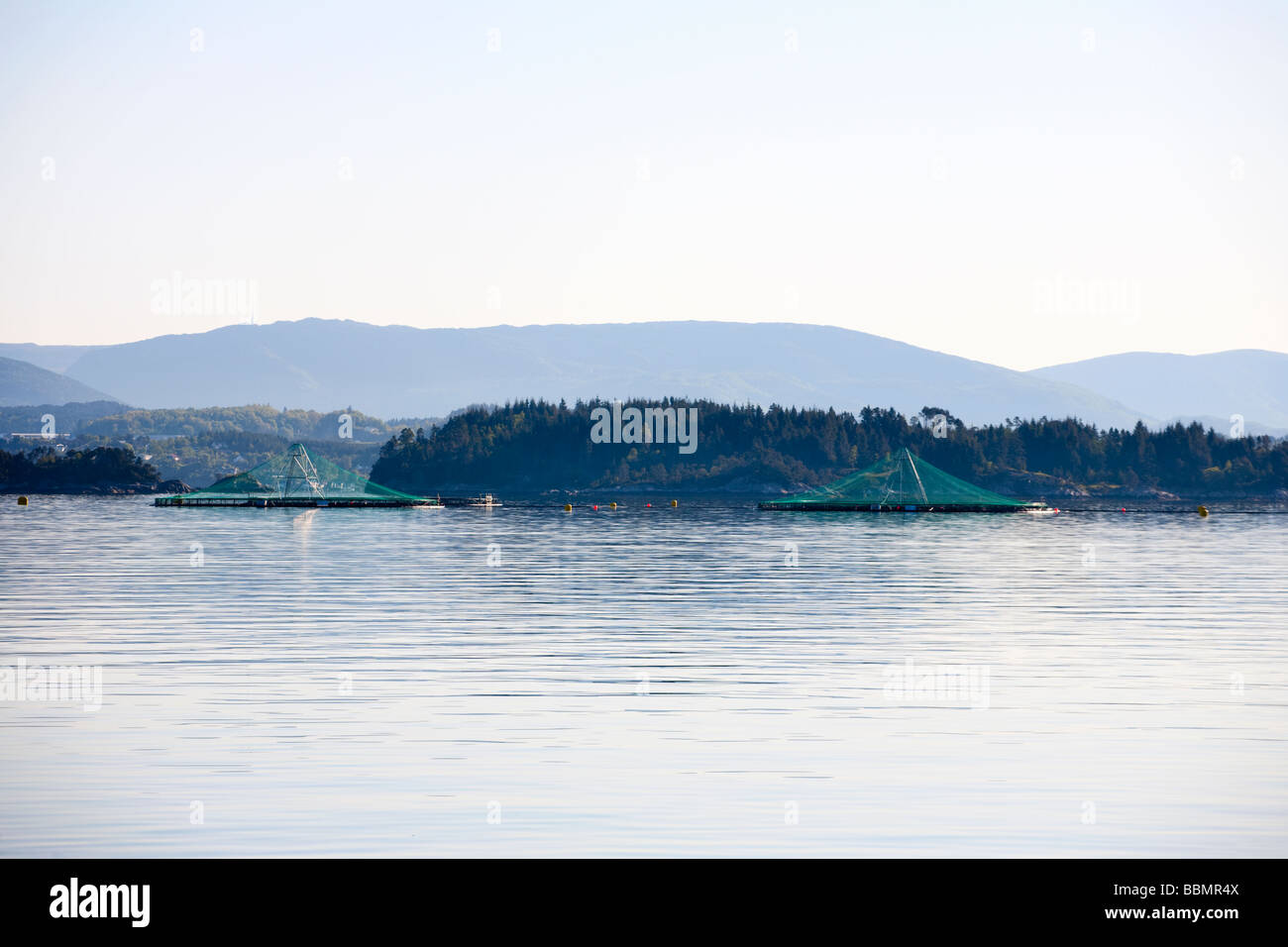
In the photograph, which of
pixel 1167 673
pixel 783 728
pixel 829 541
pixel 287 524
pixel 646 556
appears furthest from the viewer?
pixel 287 524

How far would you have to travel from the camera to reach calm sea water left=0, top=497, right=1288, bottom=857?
2294 cm

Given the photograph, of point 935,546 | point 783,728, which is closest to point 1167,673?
point 783,728

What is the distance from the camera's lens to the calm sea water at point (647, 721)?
22.9 metres

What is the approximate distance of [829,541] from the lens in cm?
14100

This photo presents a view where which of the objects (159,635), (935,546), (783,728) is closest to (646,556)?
(935,546)

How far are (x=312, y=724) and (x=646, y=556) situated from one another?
7554 centimetres

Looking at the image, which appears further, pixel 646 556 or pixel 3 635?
pixel 646 556

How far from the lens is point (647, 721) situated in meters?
32.8
